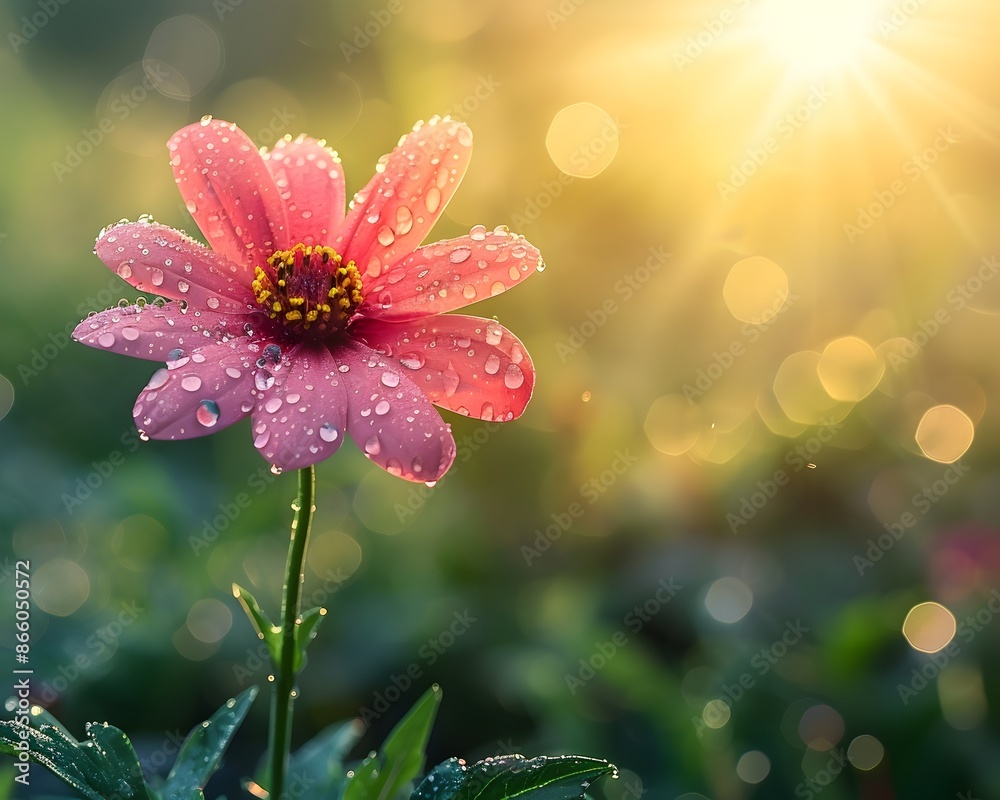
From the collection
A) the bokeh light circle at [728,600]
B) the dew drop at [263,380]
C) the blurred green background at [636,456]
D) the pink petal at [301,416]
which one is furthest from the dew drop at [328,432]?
the bokeh light circle at [728,600]

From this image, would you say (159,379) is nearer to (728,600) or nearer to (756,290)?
(728,600)

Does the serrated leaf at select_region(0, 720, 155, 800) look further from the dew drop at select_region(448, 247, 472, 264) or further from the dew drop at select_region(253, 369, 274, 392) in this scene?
the dew drop at select_region(448, 247, 472, 264)

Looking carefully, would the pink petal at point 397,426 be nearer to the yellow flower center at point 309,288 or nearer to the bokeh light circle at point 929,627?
the yellow flower center at point 309,288

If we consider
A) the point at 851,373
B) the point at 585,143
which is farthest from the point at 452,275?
the point at 585,143

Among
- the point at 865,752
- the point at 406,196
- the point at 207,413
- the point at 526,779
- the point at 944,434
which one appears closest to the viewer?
the point at 207,413

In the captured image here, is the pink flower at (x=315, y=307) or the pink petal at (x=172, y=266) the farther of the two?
the pink petal at (x=172, y=266)

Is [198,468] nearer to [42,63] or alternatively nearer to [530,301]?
[530,301]
